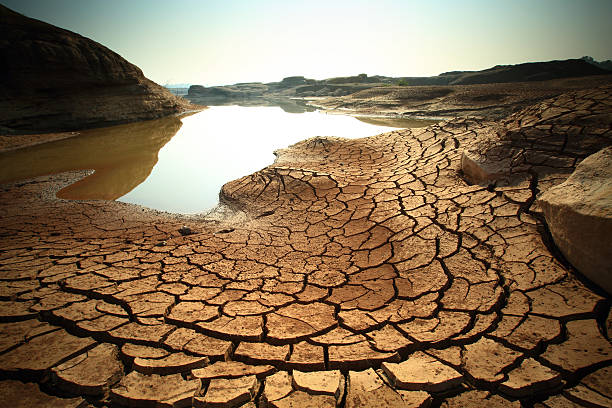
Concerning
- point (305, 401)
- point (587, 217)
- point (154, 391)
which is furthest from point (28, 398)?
point (587, 217)

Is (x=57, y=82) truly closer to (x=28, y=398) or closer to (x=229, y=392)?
(x=28, y=398)

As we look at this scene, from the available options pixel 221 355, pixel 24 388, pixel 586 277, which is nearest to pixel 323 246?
pixel 221 355

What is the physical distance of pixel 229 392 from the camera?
1121 millimetres

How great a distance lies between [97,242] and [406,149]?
441cm

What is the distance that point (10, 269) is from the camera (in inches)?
85.0

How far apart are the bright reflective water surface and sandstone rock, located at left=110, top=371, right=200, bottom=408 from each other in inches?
112

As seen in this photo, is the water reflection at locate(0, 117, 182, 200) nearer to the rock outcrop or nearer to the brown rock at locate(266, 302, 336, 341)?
the rock outcrop

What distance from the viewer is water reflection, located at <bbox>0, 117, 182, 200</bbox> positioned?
16.1ft

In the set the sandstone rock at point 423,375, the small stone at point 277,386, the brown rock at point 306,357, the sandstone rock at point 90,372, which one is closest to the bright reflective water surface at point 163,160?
the sandstone rock at point 90,372

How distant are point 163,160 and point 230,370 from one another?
6120mm

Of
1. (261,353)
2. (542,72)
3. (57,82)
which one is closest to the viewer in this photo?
(261,353)

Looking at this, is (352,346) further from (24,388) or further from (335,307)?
(24,388)

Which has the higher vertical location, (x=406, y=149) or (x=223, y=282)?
(x=406, y=149)

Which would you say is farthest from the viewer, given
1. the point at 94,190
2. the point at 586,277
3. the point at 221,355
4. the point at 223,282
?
the point at 94,190
